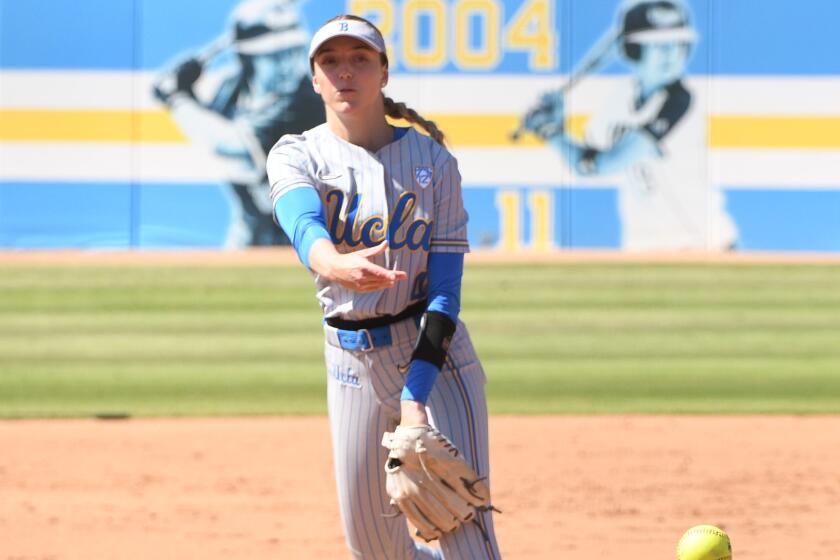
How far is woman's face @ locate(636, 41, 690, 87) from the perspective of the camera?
1435cm

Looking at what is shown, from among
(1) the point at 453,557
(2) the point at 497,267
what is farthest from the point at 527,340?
(1) the point at 453,557

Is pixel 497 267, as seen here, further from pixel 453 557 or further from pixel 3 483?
pixel 453 557

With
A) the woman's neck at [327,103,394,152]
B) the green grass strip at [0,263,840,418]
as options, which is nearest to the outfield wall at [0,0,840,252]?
the green grass strip at [0,263,840,418]

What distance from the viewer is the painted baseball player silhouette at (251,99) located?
14406mm

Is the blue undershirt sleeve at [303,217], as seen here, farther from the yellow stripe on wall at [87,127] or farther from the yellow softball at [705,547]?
the yellow stripe on wall at [87,127]

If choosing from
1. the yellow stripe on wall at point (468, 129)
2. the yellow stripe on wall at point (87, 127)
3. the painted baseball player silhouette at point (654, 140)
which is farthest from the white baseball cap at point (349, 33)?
the yellow stripe on wall at point (87, 127)

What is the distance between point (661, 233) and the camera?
14352 mm

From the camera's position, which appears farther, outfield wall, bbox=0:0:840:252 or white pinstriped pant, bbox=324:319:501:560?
outfield wall, bbox=0:0:840:252

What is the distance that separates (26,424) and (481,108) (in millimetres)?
7029

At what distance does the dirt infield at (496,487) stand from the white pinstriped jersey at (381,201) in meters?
2.32

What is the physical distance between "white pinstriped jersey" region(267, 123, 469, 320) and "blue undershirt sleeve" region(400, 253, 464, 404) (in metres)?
0.04

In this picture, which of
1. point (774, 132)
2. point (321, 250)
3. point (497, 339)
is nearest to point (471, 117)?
point (774, 132)

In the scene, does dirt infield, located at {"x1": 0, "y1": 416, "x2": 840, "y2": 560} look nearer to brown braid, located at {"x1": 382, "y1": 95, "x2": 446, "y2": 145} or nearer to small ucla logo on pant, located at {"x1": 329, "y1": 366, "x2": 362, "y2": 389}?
small ucla logo on pant, located at {"x1": 329, "y1": 366, "x2": 362, "y2": 389}

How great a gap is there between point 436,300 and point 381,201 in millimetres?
311
